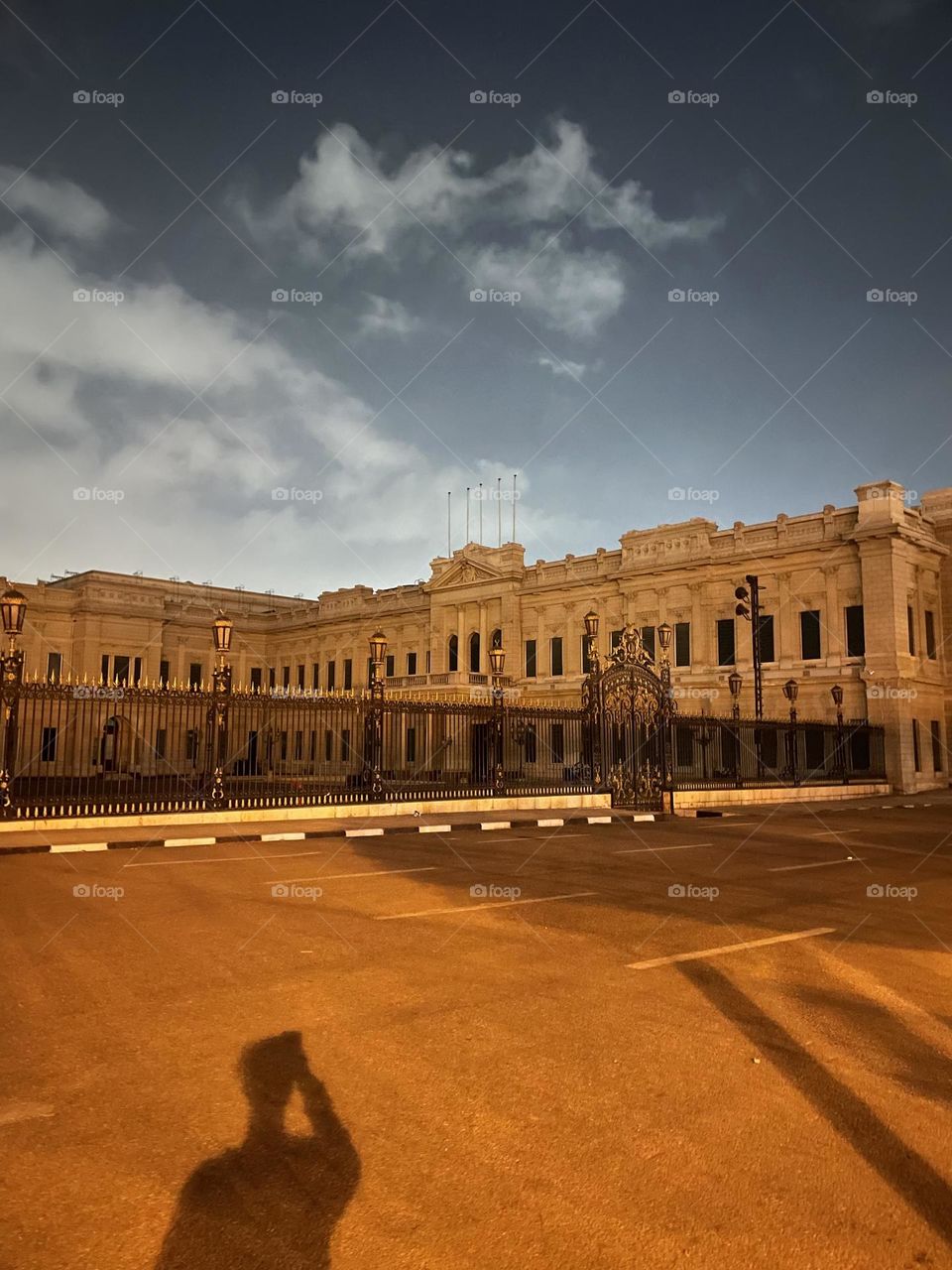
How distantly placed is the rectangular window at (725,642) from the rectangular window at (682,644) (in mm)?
1598

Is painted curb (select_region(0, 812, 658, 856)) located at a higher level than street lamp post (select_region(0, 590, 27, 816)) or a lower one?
lower

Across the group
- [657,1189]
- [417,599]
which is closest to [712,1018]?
[657,1189]

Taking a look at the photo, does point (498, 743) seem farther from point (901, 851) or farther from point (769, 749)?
point (769, 749)

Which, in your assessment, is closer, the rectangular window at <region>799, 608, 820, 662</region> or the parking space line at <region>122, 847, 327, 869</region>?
the parking space line at <region>122, 847, 327, 869</region>

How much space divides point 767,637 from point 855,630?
173 inches

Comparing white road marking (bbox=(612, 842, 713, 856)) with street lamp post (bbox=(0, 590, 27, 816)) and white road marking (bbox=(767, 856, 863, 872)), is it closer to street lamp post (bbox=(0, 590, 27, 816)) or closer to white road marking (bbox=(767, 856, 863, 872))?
white road marking (bbox=(767, 856, 863, 872))

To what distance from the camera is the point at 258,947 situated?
22.2ft

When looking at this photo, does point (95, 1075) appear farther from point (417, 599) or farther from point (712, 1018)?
point (417, 599)

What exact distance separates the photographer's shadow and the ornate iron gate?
18.9 m

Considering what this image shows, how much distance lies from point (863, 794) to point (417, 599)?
107 feet

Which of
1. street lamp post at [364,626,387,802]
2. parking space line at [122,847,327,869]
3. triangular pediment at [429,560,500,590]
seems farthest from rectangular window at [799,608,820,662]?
parking space line at [122,847,327,869]

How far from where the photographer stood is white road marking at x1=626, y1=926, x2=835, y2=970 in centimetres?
629

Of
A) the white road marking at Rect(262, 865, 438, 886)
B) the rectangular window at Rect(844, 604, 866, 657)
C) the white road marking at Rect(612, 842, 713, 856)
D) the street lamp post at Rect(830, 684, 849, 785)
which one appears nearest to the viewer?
the white road marking at Rect(262, 865, 438, 886)

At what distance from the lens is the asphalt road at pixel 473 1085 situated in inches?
114
